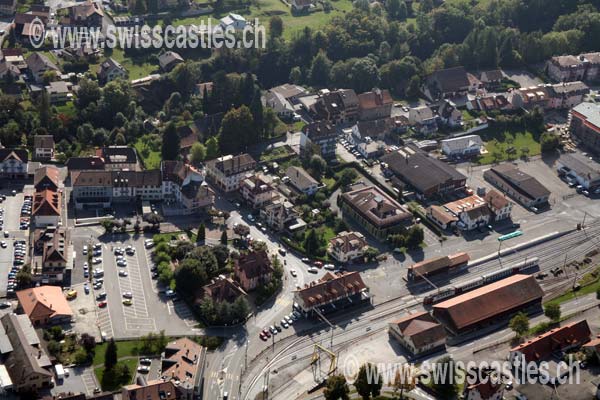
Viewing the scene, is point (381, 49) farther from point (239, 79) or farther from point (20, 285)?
point (20, 285)

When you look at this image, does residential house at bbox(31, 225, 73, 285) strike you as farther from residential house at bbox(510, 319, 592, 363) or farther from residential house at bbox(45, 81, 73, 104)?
residential house at bbox(510, 319, 592, 363)

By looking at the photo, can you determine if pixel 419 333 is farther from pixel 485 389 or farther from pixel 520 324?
pixel 520 324

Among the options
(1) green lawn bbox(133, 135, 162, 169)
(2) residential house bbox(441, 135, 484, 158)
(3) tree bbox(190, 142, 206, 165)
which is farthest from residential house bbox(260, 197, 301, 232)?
(2) residential house bbox(441, 135, 484, 158)

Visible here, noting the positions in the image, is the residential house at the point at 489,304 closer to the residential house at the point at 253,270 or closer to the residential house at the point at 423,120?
the residential house at the point at 253,270

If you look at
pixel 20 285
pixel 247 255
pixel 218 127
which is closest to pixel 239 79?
pixel 218 127

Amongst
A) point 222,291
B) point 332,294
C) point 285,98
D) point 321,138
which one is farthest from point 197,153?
point 332,294
